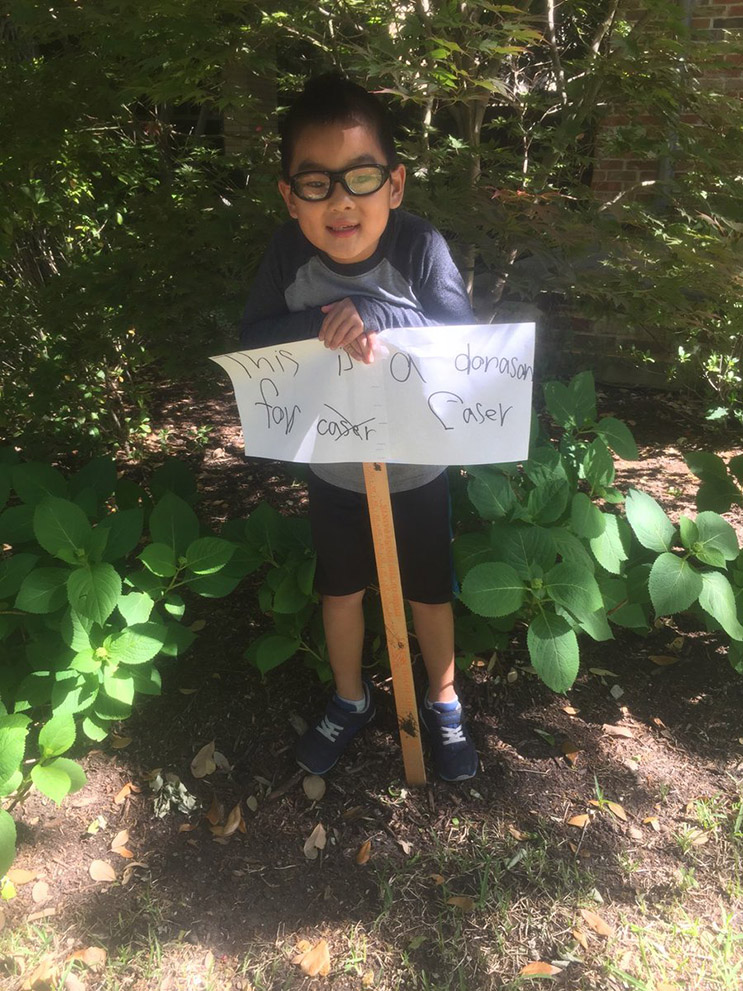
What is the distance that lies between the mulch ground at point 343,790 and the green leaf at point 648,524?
56cm

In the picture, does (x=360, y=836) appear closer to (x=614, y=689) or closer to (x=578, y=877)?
(x=578, y=877)

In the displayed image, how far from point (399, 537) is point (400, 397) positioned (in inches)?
19.3

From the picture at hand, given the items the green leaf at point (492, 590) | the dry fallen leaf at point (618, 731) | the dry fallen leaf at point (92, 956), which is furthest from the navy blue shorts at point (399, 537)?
the dry fallen leaf at point (92, 956)

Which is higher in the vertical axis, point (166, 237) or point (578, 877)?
point (166, 237)

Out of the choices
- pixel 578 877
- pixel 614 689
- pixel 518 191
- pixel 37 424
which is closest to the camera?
pixel 578 877

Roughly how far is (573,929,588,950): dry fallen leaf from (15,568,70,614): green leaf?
1.45 metres

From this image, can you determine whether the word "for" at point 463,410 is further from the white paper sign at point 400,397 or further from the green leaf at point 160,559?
the green leaf at point 160,559

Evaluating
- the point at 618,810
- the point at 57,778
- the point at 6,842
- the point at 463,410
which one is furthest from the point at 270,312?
the point at 618,810

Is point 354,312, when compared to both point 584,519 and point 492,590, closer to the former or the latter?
point 492,590

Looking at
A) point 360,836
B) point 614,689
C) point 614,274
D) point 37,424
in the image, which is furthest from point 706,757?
point 37,424

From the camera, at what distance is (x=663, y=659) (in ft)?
7.57

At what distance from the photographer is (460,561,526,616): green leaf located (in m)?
1.74

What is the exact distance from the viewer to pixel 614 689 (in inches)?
87.6

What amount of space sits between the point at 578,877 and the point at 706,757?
1.84 ft
